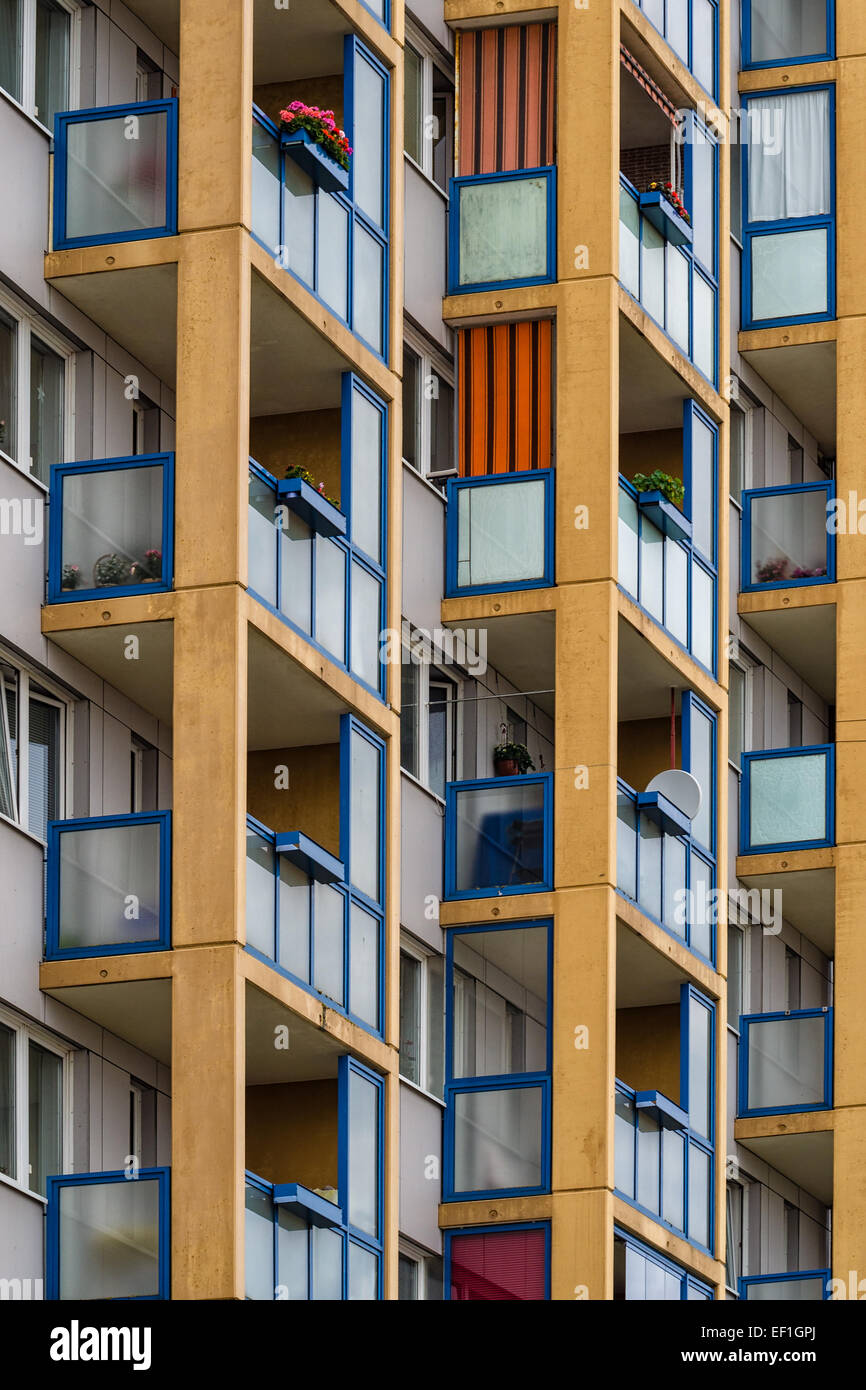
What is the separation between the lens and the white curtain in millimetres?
51875

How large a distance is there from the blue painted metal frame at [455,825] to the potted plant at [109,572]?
7.34 meters

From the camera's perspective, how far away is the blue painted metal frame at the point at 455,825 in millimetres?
40781

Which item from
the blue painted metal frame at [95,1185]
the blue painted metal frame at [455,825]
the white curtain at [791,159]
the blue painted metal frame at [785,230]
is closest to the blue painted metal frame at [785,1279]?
the blue painted metal frame at [455,825]

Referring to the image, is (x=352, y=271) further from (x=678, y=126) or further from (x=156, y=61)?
(x=678, y=126)

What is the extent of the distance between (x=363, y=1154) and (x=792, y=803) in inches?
563

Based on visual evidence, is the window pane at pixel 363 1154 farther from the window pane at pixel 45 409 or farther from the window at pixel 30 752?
the window pane at pixel 45 409

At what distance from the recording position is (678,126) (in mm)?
46812

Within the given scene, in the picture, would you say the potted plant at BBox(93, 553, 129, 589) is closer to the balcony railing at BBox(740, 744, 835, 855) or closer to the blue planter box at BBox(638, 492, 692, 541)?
the blue planter box at BBox(638, 492, 692, 541)

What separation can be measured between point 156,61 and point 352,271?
105 inches

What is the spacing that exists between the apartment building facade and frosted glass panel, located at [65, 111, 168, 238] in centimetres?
5

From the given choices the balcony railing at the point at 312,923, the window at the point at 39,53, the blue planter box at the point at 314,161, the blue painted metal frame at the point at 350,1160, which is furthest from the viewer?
the blue planter box at the point at 314,161

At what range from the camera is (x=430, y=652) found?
41.3 metres

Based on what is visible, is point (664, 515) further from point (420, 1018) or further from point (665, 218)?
point (420, 1018)
